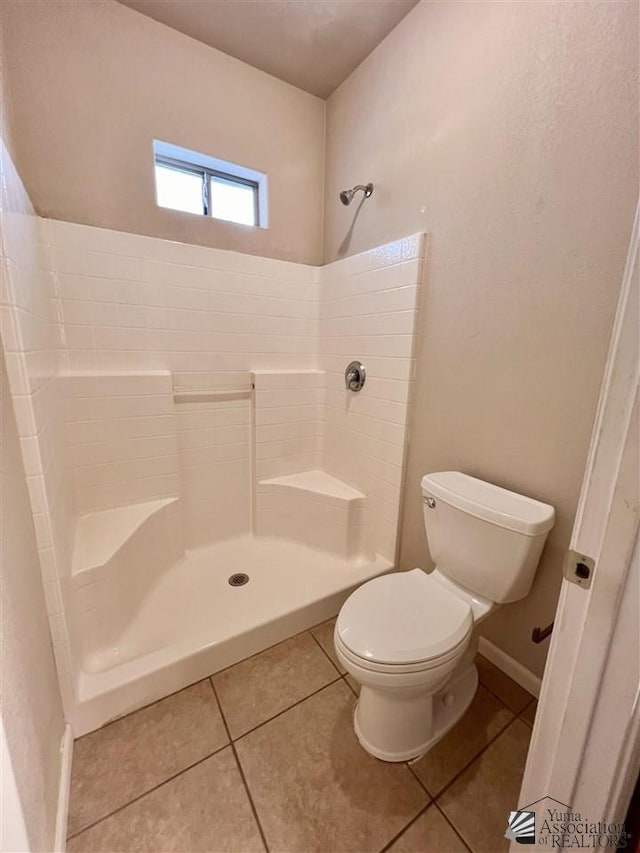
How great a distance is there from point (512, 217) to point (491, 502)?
930 millimetres

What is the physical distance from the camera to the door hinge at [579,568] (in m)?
0.50

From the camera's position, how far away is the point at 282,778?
0.98 m

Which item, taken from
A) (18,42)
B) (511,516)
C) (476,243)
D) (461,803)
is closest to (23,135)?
(18,42)

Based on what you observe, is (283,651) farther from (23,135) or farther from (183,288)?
(23,135)

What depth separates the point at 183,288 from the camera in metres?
1.65

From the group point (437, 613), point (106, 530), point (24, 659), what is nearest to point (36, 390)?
point (24, 659)

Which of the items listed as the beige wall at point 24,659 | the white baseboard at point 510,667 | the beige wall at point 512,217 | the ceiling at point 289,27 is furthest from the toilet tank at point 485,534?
the ceiling at point 289,27

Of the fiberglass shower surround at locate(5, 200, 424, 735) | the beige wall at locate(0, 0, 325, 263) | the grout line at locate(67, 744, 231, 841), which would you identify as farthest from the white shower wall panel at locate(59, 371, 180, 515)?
the grout line at locate(67, 744, 231, 841)

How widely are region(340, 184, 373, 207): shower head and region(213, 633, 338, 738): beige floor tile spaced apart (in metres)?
2.05

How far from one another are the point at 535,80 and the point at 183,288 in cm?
150

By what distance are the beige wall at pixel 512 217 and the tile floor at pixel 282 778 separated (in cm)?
39

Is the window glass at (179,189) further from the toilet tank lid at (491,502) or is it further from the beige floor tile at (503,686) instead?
the beige floor tile at (503,686)

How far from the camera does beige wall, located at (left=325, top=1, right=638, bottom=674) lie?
0.92m
